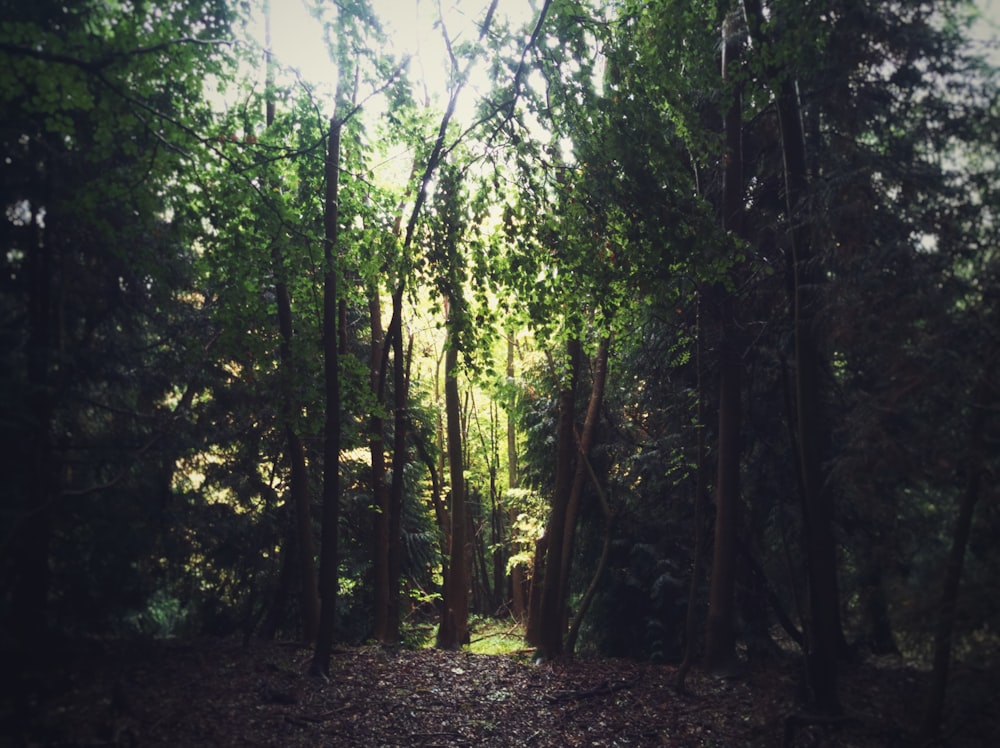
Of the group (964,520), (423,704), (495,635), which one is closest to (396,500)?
(423,704)

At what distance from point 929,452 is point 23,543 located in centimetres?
716

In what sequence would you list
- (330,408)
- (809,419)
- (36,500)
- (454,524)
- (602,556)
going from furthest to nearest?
(454,524), (602,556), (330,408), (809,419), (36,500)

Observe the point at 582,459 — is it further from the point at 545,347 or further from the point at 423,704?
the point at 423,704

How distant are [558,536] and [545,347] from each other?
475 centimetres

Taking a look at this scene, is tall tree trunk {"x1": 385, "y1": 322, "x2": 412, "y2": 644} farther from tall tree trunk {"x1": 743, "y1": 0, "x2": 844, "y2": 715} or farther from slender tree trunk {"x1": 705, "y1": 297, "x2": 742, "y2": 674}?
tall tree trunk {"x1": 743, "y1": 0, "x2": 844, "y2": 715}

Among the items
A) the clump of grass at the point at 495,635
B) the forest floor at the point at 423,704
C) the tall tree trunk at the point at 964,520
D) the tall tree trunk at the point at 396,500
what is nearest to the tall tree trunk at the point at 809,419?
the forest floor at the point at 423,704

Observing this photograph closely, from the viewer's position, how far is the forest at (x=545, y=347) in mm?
5113

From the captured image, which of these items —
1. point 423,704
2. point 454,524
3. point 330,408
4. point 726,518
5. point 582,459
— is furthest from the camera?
point 454,524

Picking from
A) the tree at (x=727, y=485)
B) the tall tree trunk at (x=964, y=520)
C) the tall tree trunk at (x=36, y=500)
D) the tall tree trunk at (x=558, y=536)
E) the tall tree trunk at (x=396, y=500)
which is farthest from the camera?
the tall tree trunk at (x=396, y=500)

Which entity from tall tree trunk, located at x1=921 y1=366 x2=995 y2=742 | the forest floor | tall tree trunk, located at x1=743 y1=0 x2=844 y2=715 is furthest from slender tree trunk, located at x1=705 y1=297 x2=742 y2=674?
tall tree trunk, located at x1=921 y1=366 x2=995 y2=742

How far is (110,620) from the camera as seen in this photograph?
5.97 meters

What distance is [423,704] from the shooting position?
8164 mm

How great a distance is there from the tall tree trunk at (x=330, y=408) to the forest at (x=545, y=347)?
1.7 inches

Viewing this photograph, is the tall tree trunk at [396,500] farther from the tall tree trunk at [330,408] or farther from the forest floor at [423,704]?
the tall tree trunk at [330,408]
